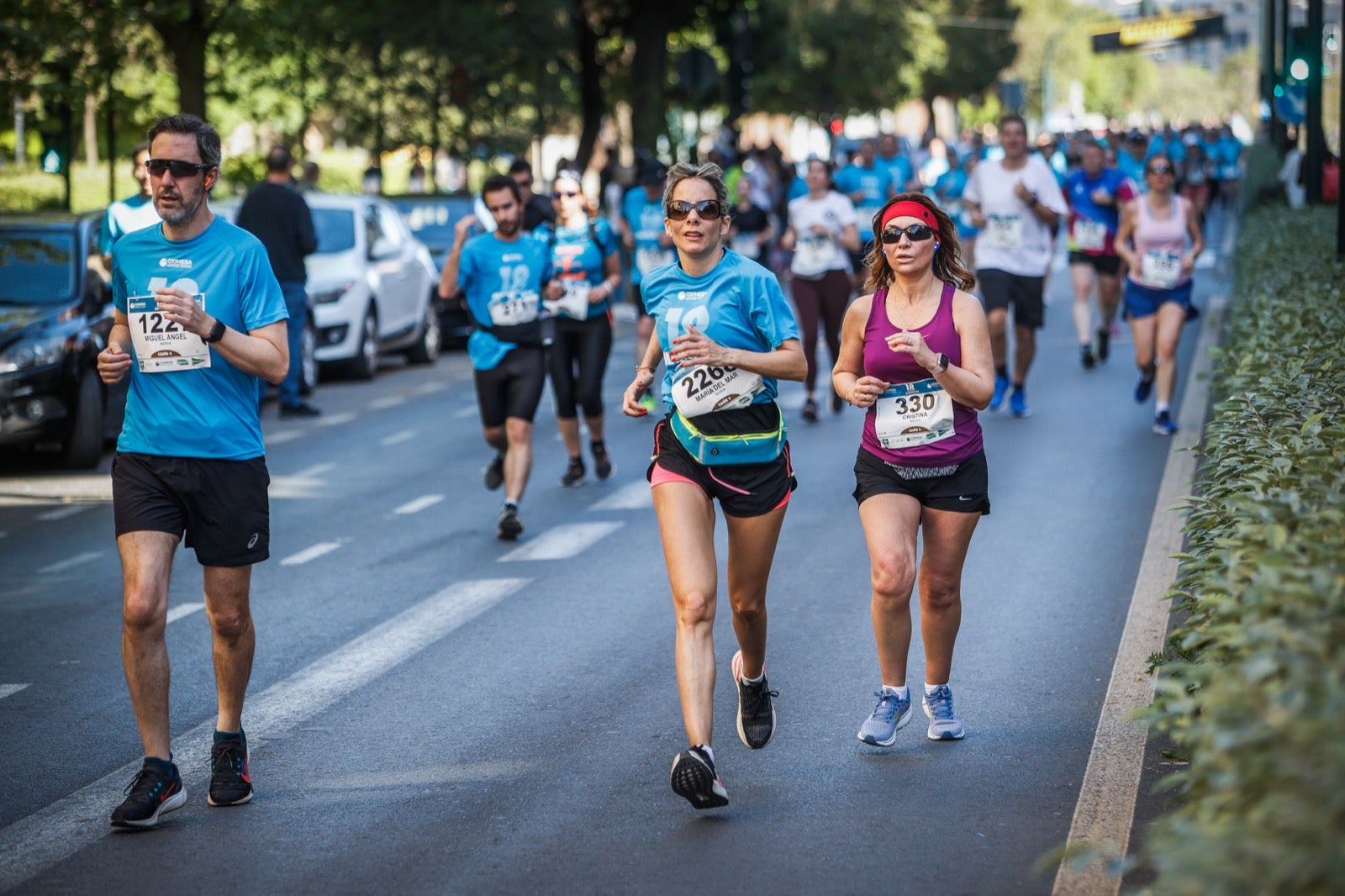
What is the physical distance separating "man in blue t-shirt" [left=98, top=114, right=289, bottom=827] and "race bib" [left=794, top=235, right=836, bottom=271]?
924 centimetres

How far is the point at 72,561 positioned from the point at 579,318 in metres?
3.54

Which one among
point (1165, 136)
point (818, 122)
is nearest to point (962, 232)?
point (1165, 136)

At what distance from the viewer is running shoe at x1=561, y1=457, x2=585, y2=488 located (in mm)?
11945

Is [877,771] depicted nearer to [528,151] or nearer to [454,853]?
[454,853]

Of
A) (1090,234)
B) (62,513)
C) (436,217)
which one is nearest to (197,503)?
(62,513)

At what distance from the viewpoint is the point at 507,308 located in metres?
10.6

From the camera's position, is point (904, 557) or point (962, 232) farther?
point (962, 232)

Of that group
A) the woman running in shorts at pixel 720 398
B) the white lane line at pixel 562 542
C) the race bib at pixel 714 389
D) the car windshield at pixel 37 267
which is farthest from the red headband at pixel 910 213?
the car windshield at pixel 37 267

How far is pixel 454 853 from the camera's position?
519 cm

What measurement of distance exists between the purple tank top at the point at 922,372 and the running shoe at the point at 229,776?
214 cm

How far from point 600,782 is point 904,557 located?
1.16 metres

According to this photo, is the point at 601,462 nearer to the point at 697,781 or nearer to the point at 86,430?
the point at 86,430

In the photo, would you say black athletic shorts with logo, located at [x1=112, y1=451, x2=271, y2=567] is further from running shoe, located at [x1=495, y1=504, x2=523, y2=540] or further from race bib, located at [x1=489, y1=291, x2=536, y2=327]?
race bib, located at [x1=489, y1=291, x2=536, y2=327]

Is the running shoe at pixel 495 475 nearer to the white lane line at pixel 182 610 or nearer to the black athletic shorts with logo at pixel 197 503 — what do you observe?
the white lane line at pixel 182 610
